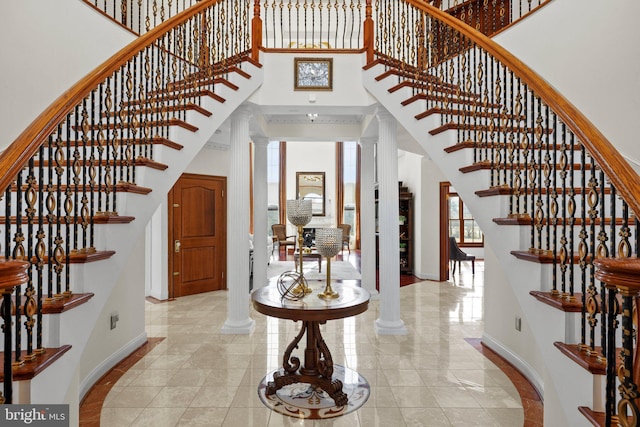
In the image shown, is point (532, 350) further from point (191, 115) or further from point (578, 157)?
point (191, 115)

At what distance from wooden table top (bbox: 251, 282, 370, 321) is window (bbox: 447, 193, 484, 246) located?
8.87m

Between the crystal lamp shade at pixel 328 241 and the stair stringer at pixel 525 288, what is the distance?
997mm

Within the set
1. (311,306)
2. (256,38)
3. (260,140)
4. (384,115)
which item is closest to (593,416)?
(311,306)

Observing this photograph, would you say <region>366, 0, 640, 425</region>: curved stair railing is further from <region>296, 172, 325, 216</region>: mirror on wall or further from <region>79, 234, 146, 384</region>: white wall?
<region>296, 172, 325, 216</region>: mirror on wall

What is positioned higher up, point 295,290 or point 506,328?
point 295,290

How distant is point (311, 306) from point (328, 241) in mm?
512

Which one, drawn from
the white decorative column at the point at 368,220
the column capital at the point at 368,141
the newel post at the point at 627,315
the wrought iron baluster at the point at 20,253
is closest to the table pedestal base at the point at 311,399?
the wrought iron baluster at the point at 20,253

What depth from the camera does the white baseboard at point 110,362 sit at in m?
2.68

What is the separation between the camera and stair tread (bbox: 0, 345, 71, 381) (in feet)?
4.05

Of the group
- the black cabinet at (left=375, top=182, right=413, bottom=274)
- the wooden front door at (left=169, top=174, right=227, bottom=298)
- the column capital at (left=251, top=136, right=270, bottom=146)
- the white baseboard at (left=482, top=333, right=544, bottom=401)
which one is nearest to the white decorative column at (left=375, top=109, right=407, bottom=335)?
the white baseboard at (left=482, top=333, right=544, bottom=401)

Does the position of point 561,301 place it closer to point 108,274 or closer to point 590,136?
point 590,136

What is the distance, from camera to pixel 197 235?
5992 millimetres

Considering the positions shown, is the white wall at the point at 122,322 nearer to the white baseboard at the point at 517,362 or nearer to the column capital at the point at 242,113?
the column capital at the point at 242,113

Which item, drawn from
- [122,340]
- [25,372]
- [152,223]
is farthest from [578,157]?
[152,223]
